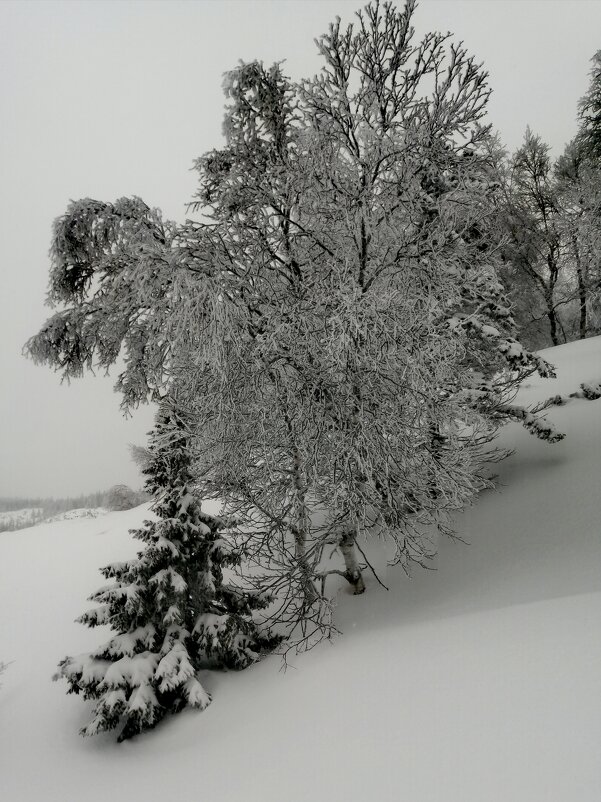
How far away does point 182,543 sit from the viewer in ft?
21.4

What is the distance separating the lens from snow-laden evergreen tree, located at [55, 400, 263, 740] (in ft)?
18.5

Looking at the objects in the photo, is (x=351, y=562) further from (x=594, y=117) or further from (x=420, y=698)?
(x=594, y=117)

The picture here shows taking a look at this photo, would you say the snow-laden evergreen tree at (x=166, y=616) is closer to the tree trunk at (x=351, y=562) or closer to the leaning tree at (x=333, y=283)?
the leaning tree at (x=333, y=283)

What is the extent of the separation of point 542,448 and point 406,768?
7.57 m

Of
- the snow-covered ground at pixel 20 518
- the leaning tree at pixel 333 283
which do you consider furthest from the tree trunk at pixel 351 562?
the snow-covered ground at pixel 20 518

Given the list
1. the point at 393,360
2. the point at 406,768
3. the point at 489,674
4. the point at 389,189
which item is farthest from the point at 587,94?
the point at 406,768

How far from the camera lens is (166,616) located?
243 inches

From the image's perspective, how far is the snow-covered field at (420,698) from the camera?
314 centimetres

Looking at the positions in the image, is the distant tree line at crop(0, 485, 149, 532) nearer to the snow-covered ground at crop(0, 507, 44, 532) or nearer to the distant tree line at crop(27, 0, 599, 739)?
the snow-covered ground at crop(0, 507, 44, 532)

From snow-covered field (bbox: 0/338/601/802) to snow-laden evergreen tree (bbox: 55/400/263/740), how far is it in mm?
365

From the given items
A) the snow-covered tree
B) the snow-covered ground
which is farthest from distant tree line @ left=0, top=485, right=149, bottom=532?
Result: the snow-covered tree

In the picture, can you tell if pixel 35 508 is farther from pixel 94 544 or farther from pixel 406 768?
pixel 406 768

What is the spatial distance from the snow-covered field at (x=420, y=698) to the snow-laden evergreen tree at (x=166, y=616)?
1.20 ft

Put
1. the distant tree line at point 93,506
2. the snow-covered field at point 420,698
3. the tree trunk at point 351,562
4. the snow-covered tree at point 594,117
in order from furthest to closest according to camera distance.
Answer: the distant tree line at point 93,506 → the snow-covered tree at point 594,117 → the tree trunk at point 351,562 → the snow-covered field at point 420,698
